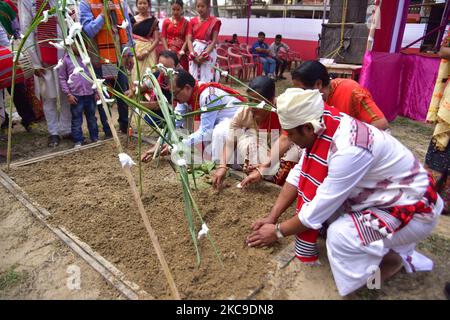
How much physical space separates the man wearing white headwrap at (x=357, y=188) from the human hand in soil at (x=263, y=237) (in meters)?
0.21

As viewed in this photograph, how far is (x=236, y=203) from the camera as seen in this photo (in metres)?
2.53

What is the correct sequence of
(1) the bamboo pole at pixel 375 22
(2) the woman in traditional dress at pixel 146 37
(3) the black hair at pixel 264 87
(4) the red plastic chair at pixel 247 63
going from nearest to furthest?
(3) the black hair at pixel 264 87
(1) the bamboo pole at pixel 375 22
(2) the woman in traditional dress at pixel 146 37
(4) the red plastic chair at pixel 247 63

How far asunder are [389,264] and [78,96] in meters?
3.48

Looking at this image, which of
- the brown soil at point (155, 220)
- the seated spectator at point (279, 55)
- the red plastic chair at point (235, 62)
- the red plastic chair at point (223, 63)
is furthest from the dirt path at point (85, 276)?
the seated spectator at point (279, 55)

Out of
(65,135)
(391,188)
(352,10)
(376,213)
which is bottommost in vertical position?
(65,135)

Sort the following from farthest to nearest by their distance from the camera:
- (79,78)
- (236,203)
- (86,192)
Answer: (79,78), (86,192), (236,203)

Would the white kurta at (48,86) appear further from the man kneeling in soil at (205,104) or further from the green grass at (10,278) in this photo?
the green grass at (10,278)

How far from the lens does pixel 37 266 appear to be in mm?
1938

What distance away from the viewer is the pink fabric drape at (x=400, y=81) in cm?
454

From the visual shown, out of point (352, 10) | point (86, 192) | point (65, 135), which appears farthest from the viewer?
point (352, 10)

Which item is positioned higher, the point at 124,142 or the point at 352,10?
the point at 352,10
